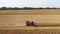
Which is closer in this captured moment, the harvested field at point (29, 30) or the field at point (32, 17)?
the harvested field at point (29, 30)

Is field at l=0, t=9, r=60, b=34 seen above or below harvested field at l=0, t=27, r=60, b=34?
below

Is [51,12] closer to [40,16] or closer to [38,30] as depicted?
[40,16]

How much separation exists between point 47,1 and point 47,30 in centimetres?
40

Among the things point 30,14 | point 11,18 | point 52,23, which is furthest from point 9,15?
point 52,23

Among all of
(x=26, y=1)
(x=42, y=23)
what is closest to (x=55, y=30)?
(x=42, y=23)

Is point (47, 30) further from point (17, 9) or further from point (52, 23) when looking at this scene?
point (17, 9)

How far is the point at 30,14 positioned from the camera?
89cm

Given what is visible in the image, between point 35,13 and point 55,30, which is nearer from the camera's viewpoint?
point 55,30

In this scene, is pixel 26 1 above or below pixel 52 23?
above

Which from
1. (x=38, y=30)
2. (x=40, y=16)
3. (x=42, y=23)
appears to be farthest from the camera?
(x=40, y=16)

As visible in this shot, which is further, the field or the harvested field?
the field

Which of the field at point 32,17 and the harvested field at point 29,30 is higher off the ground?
the harvested field at point 29,30

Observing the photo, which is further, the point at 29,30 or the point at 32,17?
the point at 32,17

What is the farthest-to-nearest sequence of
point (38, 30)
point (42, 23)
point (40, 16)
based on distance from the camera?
point (40, 16), point (42, 23), point (38, 30)
